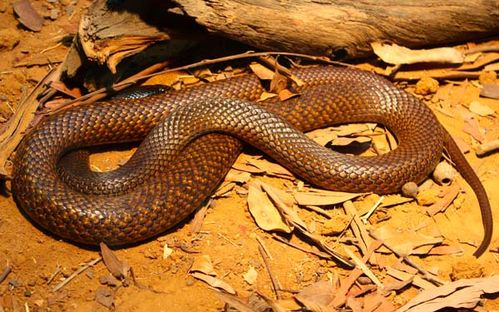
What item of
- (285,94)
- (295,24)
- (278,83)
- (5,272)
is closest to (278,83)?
(278,83)

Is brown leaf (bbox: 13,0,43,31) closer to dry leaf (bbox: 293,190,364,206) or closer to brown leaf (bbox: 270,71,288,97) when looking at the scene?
brown leaf (bbox: 270,71,288,97)

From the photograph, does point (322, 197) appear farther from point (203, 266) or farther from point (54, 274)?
point (54, 274)

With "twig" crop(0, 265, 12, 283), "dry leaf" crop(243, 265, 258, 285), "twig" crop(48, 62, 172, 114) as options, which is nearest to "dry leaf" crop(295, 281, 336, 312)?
"dry leaf" crop(243, 265, 258, 285)

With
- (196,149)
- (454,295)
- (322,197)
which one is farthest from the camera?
(196,149)

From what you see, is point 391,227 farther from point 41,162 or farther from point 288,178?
point 41,162

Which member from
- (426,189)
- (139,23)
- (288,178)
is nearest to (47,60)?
(139,23)

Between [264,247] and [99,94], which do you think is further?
[99,94]
